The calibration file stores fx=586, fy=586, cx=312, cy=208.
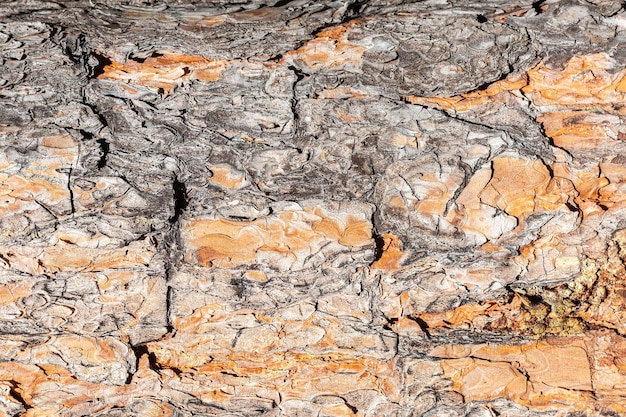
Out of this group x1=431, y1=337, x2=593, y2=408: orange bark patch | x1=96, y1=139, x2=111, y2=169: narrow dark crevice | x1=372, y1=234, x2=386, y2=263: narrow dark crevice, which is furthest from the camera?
x1=431, y1=337, x2=593, y2=408: orange bark patch

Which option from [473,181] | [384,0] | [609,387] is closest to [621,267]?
[609,387]

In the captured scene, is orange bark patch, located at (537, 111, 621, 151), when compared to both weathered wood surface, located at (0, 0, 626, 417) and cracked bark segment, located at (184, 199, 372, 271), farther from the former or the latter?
cracked bark segment, located at (184, 199, 372, 271)

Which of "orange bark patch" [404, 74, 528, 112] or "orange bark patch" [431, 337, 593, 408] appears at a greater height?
"orange bark patch" [404, 74, 528, 112]

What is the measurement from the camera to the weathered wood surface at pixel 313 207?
6.95ft

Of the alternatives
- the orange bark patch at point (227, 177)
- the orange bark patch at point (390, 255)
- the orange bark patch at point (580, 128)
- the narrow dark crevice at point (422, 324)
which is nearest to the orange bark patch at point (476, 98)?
the orange bark patch at point (580, 128)

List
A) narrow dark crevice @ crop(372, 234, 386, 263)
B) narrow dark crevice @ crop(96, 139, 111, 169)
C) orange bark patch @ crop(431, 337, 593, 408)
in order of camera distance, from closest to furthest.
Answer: narrow dark crevice @ crop(96, 139, 111, 169), narrow dark crevice @ crop(372, 234, 386, 263), orange bark patch @ crop(431, 337, 593, 408)

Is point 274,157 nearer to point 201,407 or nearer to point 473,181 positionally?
point 473,181

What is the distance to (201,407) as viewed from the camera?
232cm

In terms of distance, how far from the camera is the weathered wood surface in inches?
83.4

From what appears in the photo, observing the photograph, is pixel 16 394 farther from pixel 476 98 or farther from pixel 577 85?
pixel 577 85

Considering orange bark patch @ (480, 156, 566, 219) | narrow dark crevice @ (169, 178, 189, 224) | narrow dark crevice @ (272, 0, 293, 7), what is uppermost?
narrow dark crevice @ (272, 0, 293, 7)

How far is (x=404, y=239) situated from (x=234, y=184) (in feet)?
2.16

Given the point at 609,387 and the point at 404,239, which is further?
the point at 609,387

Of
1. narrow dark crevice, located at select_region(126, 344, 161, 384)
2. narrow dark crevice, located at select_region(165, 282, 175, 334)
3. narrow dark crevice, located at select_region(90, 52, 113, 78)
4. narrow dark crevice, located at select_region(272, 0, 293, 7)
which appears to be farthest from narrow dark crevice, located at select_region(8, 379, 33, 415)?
narrow dark crevice, located at select_region(272, 0, 293, 7)
